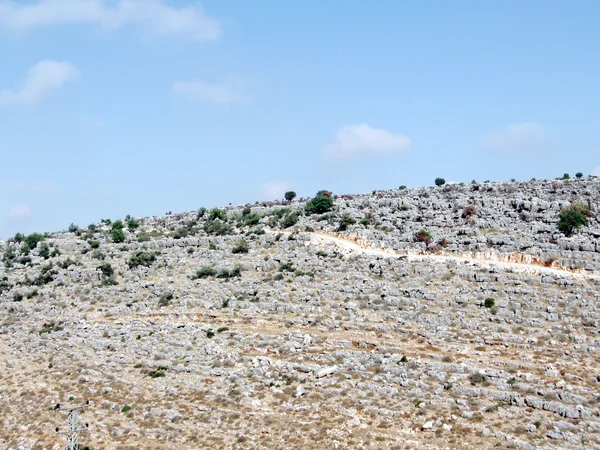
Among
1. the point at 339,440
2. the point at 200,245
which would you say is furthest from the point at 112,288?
the point at 339,440

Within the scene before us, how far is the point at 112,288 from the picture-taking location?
63938 millimetres

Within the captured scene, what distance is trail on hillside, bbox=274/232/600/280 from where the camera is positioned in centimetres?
5150

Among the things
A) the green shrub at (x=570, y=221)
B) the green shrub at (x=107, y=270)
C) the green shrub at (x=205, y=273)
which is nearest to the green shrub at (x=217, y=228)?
the green shrub at (x=107, y=270)

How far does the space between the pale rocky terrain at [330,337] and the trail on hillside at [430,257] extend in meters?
0.32

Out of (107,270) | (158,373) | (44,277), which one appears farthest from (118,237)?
(158,373)

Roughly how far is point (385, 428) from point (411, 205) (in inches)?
1670

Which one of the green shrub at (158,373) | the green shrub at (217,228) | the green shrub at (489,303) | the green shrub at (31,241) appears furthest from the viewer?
the green shrub at (31,241)

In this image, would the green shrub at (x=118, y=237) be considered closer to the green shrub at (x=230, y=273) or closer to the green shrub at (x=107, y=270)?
the green shrub at (x=107, y=270)

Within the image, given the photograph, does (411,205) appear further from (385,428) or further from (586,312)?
(385,428)

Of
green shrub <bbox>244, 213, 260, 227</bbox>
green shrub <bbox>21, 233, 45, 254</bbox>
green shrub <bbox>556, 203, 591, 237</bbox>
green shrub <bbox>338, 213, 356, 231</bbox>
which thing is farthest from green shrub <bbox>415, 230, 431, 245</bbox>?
green shrub <bbox>21, 233, 45, 254</bbox>

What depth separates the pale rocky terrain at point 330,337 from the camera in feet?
122

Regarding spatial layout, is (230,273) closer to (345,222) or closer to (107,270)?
(107,270)

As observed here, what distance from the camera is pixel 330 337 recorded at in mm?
47219

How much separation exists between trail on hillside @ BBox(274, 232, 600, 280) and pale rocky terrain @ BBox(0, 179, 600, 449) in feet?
1.06
